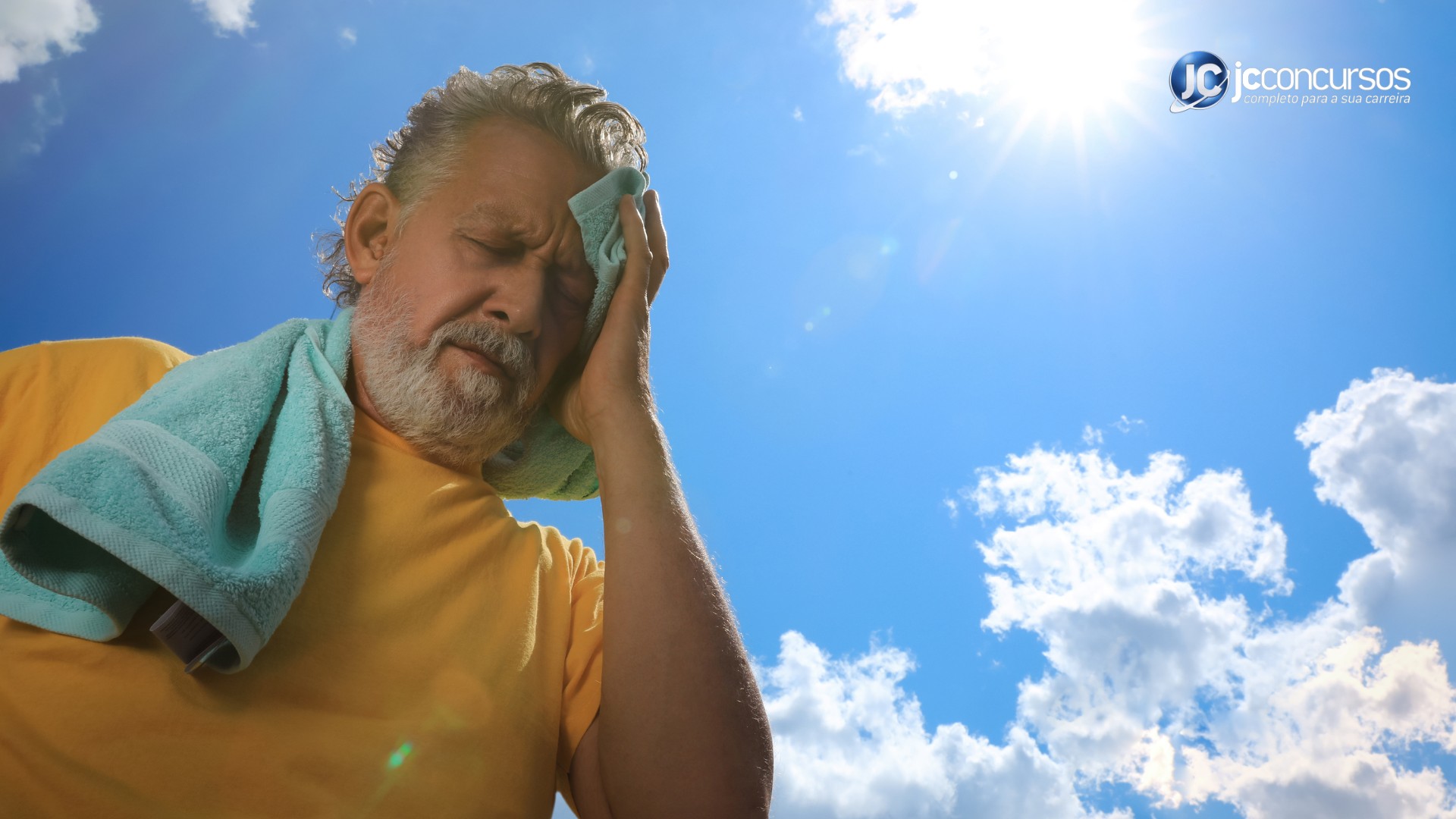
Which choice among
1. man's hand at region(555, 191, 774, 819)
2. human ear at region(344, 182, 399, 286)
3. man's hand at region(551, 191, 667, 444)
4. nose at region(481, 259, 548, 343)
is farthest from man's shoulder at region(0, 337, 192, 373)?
man's hand at region(555, 191, 774, 819)

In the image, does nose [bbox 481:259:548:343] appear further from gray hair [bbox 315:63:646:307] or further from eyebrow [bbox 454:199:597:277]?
gray hair [bbox 315:63:646:307]

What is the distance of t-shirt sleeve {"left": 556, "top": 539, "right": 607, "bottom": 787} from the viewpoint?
176 cm

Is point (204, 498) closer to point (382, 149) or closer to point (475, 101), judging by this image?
point (475, 101)

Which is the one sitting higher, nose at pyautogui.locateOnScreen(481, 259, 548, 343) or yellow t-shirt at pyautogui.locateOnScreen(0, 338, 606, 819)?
nose at pyautogui.locateOnScreen(481, 259, 548, 343)

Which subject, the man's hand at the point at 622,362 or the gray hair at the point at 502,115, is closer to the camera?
the man's hand at the point at 622,362

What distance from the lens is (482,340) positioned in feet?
6.34

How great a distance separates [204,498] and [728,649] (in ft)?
3.27

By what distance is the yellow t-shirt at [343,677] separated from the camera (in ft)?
4.12

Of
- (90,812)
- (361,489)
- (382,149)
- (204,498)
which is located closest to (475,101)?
(382,149)

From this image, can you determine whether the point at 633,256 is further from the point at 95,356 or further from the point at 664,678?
the point at 95,356

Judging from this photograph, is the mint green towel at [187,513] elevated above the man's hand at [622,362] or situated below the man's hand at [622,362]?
below

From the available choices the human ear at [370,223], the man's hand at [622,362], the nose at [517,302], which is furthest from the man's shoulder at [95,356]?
the man's hand at [622,362]

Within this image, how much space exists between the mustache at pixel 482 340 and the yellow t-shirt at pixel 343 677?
27 centimetres

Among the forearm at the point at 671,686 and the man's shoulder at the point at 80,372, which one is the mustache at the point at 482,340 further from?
the man's shoulder at the point at 80,372
